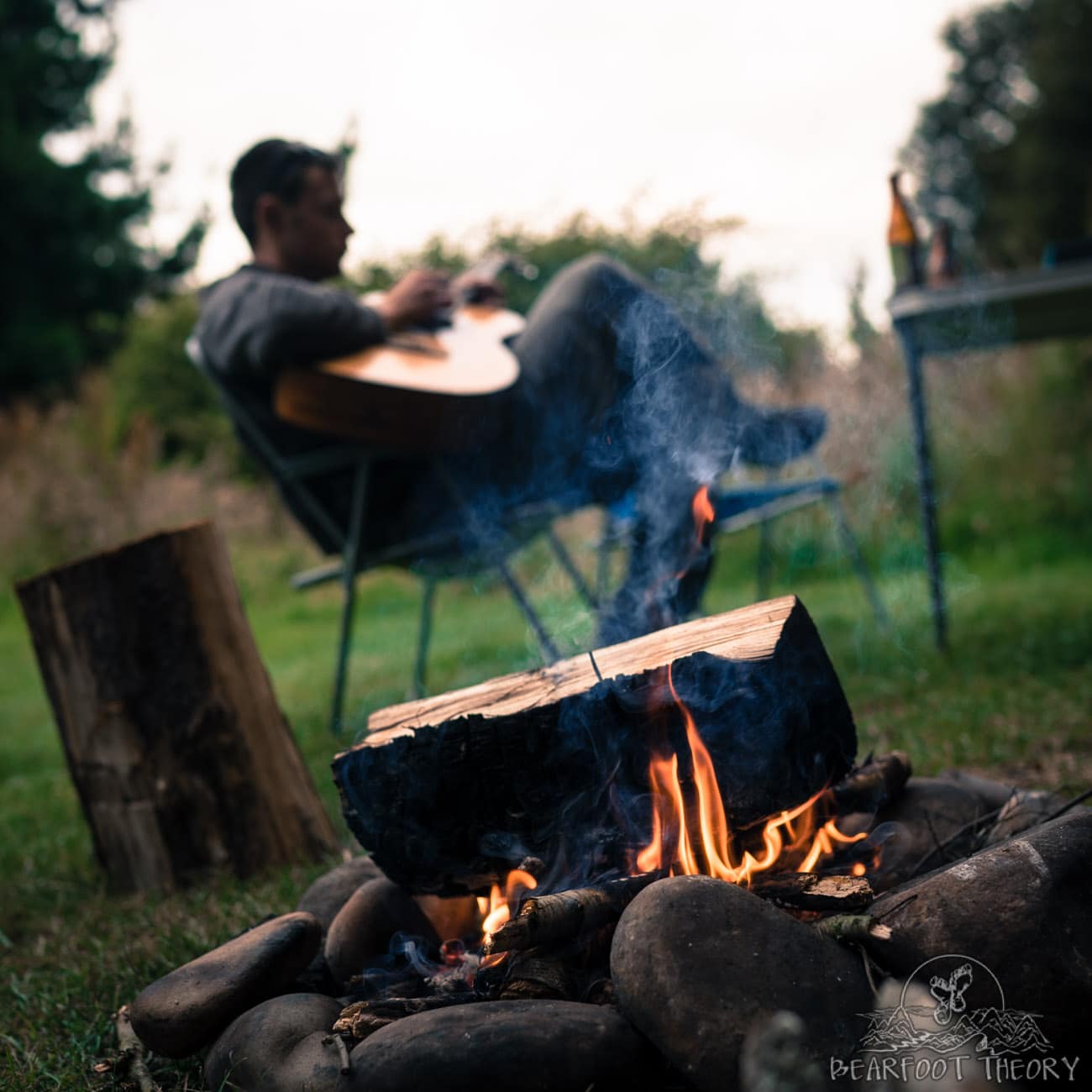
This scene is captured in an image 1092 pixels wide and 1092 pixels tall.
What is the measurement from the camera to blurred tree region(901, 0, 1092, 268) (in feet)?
63.4

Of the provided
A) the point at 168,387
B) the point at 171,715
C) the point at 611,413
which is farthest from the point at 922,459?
the point at 168,387

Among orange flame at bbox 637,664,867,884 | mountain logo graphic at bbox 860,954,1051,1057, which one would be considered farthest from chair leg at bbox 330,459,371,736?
mountain logo graphic at bbox 860,954,1051,1057

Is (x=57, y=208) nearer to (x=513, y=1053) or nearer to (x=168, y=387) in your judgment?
(x=168, y=387)

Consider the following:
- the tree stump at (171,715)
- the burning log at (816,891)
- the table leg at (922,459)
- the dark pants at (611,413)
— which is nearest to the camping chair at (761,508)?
the dark pants at (611,413)

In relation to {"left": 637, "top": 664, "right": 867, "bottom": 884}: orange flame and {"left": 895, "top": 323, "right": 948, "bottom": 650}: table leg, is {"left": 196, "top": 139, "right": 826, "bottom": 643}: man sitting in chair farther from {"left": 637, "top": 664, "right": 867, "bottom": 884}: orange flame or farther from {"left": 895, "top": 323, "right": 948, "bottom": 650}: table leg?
{"left": 637, "top": 664, "right": 867, "bottom": 884}: orange flame

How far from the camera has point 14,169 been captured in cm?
1387

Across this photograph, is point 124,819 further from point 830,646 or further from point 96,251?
point 96,251

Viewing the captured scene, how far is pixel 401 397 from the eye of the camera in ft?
9.93

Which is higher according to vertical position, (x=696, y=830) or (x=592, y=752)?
(x=592, y=752)

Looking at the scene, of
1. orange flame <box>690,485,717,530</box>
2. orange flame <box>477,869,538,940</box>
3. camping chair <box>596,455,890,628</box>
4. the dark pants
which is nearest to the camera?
orange flame <box>477,869,538,940</box>

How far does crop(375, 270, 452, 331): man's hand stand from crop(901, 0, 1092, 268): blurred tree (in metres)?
8.56

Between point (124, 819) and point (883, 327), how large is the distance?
7294mm

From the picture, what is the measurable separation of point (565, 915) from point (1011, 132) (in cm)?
2815

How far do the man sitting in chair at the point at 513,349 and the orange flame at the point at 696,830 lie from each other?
3.64 feet
